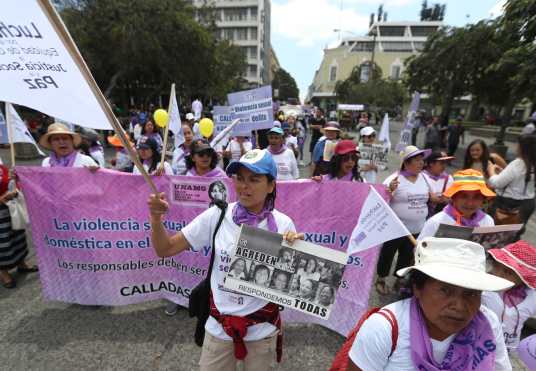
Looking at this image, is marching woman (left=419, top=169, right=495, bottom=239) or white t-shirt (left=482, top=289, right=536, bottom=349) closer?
white t-shirt (left=482, top=289, right=536, bottom=349)

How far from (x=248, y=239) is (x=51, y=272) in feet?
8.65

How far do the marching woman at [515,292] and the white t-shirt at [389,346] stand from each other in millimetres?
606

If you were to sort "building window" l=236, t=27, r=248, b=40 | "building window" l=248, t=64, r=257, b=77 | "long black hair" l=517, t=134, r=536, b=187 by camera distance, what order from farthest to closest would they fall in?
"building window" l=248, t=64, r=257, b=77
"building window" l=236, t=27, r=248, b=40
"long black hair" l=517, t=134, r=536, b=187

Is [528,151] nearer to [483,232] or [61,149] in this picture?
[483,232]

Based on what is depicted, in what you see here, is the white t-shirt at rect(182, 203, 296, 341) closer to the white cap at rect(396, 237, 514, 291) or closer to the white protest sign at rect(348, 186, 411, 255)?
the white protest sign at rect(348, 186, 411, 255)

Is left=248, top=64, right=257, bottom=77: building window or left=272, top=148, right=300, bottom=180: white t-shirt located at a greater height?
left=248, top=64, right=257, bottom=77: building window

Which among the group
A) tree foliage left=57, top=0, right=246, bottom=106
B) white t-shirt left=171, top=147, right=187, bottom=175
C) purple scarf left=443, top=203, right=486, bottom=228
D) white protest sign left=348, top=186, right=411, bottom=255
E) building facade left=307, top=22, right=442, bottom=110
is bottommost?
white t-shirt left=171, top=147, right=187, bottom=175

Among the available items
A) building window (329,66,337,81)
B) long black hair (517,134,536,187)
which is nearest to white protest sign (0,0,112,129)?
long black hair (517,134,536,187)

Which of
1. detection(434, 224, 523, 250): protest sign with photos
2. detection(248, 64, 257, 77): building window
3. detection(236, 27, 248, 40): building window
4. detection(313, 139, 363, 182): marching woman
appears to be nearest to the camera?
detection(434, 224, 523, 250): protest sign with photos

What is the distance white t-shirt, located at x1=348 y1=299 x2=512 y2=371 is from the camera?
1231 mm

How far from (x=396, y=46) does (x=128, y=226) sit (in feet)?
314

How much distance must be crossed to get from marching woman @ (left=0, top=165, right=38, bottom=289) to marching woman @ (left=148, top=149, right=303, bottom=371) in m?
2.78

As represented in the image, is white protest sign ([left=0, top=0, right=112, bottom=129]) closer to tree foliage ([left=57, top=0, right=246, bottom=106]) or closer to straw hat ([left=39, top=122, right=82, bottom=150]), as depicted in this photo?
straw hat ([left=39, top=122, right=82, bottom=150])

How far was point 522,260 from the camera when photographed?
6.00ft
